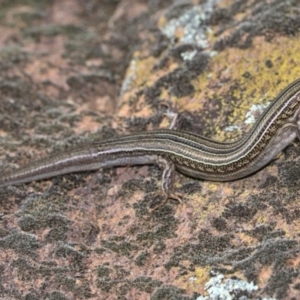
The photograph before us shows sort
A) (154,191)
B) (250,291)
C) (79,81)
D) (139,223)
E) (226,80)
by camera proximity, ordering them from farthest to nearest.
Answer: (79,81) < (226,80) < (154,191) < (139,223) < (250,291)

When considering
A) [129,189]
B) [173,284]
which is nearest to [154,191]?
[129,189]

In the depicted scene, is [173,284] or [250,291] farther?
[173,284]

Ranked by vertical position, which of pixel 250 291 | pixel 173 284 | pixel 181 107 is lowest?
pixel 250 291

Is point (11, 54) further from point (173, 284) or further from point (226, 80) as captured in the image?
point (173, 284)

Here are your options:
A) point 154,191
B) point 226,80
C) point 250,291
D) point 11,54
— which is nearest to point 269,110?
point 226,80

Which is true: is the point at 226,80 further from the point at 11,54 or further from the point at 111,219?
the point at 11,54

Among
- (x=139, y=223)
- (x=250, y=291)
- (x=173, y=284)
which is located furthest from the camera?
(x=139, y=223)

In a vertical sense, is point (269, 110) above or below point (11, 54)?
below
